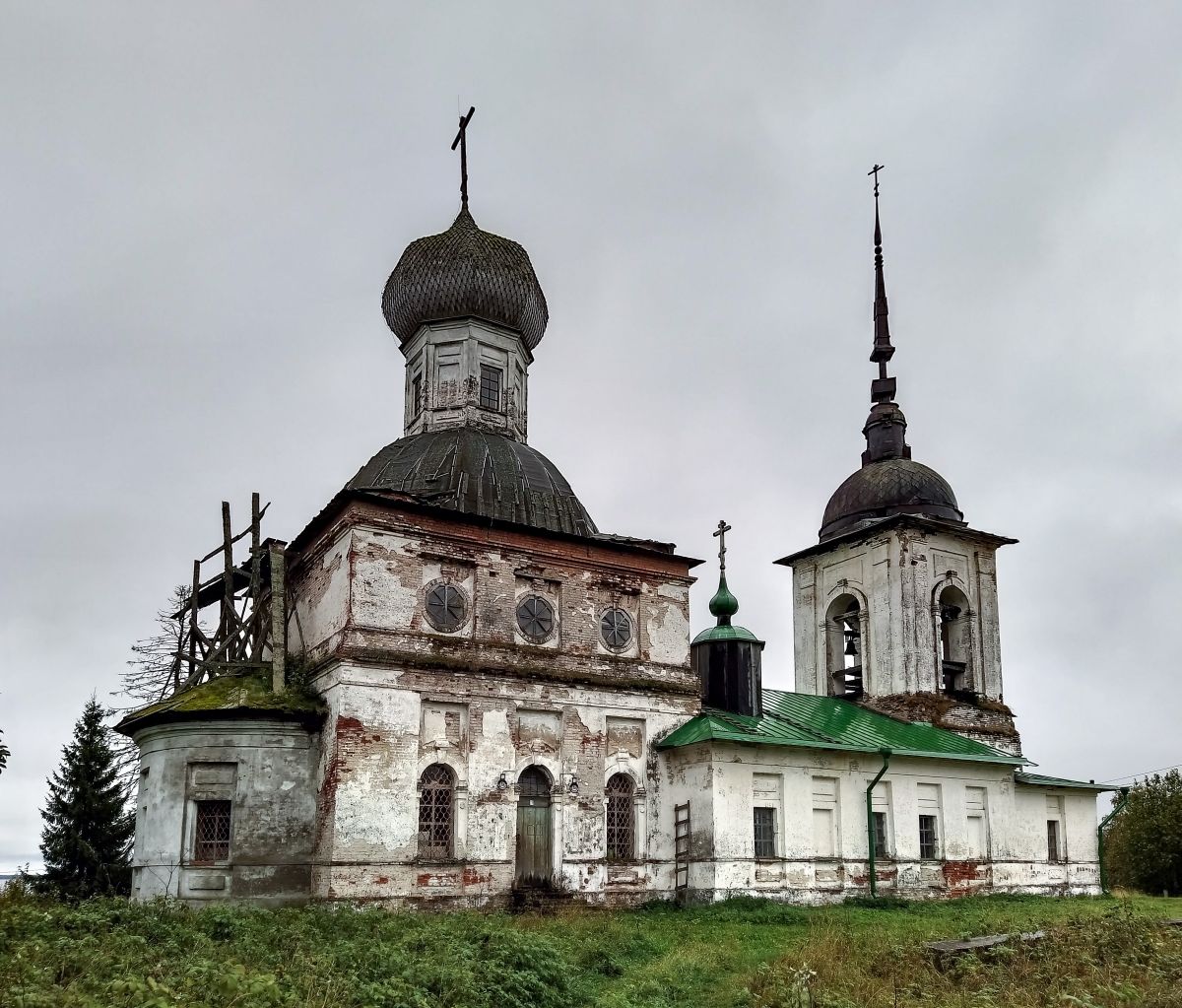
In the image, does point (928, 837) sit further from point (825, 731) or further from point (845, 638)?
point (845, 638)

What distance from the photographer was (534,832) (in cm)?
1992

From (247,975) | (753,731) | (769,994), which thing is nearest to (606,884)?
(753,731)

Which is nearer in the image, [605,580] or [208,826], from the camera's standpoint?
[208,826]

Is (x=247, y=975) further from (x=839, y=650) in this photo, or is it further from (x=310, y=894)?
(x=839, y=650)

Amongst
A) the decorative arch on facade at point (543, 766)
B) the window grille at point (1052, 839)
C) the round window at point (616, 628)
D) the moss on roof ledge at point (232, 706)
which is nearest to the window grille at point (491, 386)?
the round window at point (616, 628)

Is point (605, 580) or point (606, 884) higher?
point (605, 580)

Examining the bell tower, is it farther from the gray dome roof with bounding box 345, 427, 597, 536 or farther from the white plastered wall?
the gray dome roof with bounding box 345, 427, 597, 536

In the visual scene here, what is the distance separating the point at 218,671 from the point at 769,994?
40.7 feet

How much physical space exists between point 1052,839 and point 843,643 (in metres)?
7.45

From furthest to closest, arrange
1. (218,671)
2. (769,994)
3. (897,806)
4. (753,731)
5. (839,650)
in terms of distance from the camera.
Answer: (839,650), (897,806), (753,731), (218,671), (769,994)

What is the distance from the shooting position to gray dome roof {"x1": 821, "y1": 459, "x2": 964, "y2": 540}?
30.1m

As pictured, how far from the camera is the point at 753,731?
2164 cm

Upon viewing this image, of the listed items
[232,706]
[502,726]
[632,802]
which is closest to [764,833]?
[632,802]

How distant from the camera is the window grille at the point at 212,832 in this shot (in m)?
18.1
